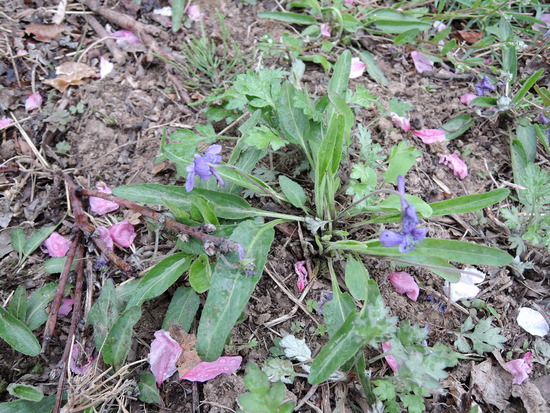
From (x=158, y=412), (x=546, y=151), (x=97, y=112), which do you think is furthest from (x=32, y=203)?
(x=546, y=151)

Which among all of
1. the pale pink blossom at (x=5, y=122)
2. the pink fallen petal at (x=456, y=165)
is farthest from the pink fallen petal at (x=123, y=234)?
the pink fallen petal at (x=456, y=165)

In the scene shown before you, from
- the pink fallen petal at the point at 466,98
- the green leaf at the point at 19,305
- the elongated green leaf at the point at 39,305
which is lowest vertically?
the elongated green leaf at the point at 39,305

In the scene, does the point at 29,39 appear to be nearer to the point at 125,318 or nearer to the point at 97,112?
the point at 97,112

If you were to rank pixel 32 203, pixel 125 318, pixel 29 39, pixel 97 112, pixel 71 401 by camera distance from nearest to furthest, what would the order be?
1. pixel 71 401
2. pixel 125 318
3. pixel 32 203
4. pixel 97 112
5. pixel 29 39

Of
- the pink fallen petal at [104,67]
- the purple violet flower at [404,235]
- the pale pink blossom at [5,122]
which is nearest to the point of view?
the purple violet flower at [404,235]

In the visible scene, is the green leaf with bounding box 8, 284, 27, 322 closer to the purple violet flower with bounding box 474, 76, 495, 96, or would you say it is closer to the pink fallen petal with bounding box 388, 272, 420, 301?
the pink fallen petal with bounding box 388, 272, 420, 301

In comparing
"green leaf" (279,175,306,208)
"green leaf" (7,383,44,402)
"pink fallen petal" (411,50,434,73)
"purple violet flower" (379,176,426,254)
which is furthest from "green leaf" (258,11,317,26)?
"green leaf" (7,383,44,402)

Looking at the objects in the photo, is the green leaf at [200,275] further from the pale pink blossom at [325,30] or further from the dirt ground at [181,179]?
the pale pink blossom at [325,30]
